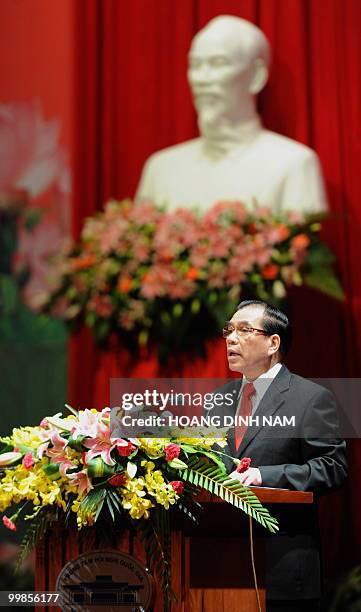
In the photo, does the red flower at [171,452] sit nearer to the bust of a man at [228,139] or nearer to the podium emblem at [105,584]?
the podium emblem at [105,584]

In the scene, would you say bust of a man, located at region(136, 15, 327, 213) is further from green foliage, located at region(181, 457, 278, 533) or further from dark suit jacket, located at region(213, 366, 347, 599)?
green foliage, located at region(181, 457, 278, 533)

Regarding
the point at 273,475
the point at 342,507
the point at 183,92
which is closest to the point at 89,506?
the point at 273,475

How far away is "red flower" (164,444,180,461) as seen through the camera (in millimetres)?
1933

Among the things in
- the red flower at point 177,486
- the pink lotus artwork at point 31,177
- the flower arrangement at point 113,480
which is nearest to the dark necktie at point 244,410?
the flower arrangement at point 113,480

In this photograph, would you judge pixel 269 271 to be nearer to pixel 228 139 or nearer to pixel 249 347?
pixel 228 139

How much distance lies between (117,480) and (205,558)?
0.77 feet

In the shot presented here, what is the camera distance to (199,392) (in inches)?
91.9

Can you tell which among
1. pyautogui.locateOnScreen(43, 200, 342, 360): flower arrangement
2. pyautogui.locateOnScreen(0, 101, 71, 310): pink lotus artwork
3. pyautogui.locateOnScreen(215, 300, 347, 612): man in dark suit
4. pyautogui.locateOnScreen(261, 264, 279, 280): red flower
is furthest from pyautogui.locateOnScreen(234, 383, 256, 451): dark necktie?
pyautogui.locateOnScreen(0, 101, 71, 310): pink lotus artwork

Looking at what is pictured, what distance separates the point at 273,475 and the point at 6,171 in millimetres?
2607

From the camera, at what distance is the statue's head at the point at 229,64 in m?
3.85

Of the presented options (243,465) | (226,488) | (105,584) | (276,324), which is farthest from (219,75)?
(105,584)

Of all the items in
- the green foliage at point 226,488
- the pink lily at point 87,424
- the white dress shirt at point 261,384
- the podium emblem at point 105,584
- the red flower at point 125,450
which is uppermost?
the white dress shirt at point 261,384

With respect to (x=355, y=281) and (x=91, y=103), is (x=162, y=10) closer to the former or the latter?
(x=91, y=103)

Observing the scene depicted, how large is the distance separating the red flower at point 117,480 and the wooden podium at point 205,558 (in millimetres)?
103
